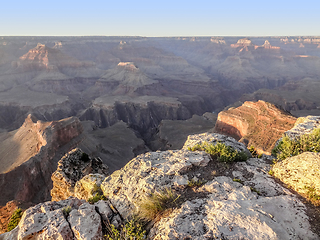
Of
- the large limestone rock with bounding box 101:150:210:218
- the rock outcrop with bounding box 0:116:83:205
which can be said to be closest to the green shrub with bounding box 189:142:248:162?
the large limestone rock with bounding box 101:150:210:218

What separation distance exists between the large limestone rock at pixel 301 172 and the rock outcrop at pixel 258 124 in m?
27.1

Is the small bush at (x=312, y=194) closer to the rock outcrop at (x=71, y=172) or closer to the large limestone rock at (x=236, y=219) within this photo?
the large limestone rock at (x=236, y=219)

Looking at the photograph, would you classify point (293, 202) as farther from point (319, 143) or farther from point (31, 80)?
point (31, 80)

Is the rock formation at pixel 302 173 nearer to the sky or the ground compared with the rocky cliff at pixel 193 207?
nearer to the sky

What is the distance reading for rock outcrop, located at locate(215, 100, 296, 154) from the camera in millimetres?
38938

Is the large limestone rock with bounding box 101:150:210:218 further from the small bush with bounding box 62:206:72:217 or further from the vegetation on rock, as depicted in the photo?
the small bush with bounding box 62:206:72:217

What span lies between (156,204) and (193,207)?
1351 mm

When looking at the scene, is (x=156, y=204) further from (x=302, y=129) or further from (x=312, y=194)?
(x=302, y=129)

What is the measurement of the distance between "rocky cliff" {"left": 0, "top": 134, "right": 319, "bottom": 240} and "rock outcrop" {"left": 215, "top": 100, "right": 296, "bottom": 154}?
92.6 ft

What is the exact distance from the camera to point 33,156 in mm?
37812

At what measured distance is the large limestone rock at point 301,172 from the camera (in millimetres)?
7809

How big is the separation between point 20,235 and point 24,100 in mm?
120859

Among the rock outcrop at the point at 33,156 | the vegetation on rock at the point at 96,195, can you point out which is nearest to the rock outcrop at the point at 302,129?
the vegetation on rock at the point at 96,195

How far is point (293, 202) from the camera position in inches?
293
